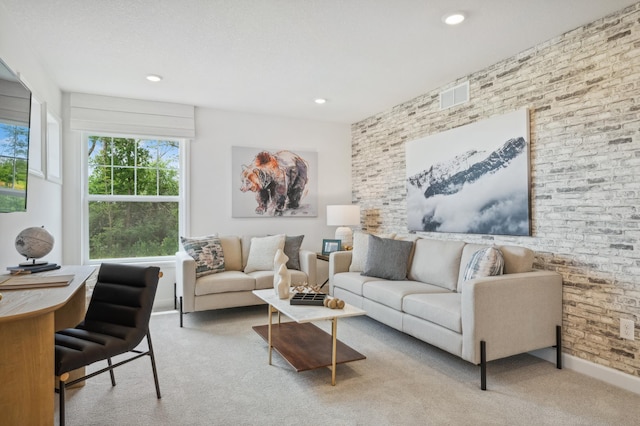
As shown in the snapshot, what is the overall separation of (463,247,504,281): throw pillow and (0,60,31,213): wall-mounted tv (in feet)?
10.2

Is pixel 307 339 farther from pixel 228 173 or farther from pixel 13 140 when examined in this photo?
pixel 228 173

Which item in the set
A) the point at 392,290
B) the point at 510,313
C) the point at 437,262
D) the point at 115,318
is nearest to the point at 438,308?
the point at 510,313

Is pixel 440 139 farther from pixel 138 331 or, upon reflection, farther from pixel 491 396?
pixel 138 331

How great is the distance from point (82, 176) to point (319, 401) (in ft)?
12.6

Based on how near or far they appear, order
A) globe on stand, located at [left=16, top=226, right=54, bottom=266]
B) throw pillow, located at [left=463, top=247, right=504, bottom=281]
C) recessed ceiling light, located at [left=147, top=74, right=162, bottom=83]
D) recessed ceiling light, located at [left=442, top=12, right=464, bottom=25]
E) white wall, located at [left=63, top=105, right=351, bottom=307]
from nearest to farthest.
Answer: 1. globe on stand, located at [left=16, top=226, right=54, bottom=266]
2. recessed ceiling light, located at [left=442, top=12, right=464, bottom=25]
3. throw pillow, located at [left=463, top=247, right=504, bottom=281]
4. recessed ceiling light, located at [left=147, top=74, right=162, bottom=83]
5. white wall, located at [left=63, top=105, right=351, bottom=307]

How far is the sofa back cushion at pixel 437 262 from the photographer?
3504mm

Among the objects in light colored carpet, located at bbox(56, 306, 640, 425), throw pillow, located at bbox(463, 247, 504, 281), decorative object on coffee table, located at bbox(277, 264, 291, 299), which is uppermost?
throw pillow, located at bbox(463, 247, 504, 281)

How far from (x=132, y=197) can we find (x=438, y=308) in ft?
12.5

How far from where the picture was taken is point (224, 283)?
13.4 ft

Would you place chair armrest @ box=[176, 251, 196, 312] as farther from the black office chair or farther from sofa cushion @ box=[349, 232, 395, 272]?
sofa cushion @ box=[349, 232, 395, 272]

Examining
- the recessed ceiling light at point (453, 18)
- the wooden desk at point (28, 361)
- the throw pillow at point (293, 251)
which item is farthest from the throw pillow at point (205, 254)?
the recessed ceiling light at point (453, 18)

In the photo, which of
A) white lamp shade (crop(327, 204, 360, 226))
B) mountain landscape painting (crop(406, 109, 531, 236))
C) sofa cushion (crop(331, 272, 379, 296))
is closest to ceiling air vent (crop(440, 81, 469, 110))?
mountain landscape painting (crop(406, 109, 531, 236))

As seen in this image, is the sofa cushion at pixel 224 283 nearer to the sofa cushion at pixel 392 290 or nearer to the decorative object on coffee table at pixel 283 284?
the decorative object on coffee table at pixel 283 284

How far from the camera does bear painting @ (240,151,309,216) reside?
5227 mm
